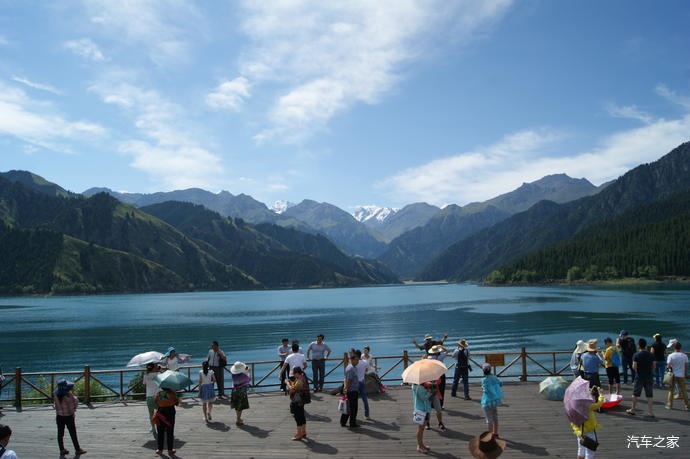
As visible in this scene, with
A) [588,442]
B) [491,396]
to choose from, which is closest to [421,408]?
[491,396]

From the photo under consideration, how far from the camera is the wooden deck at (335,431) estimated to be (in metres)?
14.1

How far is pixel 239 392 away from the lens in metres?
17.3

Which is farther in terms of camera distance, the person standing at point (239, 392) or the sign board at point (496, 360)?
the sign board at point (496, 360)

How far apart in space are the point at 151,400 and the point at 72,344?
73626 mm

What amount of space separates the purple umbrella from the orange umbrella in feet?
12.8

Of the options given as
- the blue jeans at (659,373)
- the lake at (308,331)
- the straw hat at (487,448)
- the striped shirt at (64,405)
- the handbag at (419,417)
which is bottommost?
the lake at (308,331)

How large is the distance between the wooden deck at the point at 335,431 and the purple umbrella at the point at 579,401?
328 cm

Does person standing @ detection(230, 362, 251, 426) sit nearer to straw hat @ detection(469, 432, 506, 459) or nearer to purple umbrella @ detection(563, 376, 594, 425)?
straw hat @ detection(469, 432, 506, 459)

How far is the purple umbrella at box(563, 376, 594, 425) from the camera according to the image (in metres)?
10.6

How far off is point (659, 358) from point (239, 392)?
16996 mm

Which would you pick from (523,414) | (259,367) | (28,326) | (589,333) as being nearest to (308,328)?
(259,367)

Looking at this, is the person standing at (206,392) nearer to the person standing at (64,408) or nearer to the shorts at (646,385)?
the person standing at (64,408)

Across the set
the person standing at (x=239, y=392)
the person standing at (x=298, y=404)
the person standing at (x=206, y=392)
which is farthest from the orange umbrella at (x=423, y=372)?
the person standing at (x=206, y=392)

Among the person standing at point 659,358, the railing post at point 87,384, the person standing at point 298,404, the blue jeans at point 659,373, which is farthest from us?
the blue jeans at point 659,373
